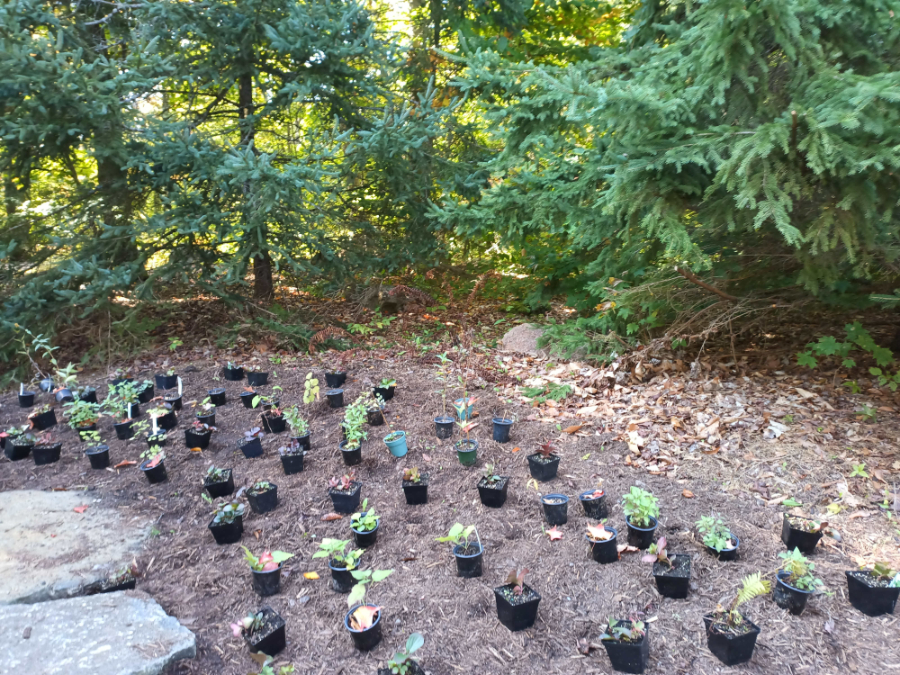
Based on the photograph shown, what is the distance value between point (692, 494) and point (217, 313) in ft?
18.7

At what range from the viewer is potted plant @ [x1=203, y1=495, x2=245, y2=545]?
2.64 m

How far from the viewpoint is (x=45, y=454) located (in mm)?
3732

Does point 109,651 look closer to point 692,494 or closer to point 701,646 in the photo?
point 701,646

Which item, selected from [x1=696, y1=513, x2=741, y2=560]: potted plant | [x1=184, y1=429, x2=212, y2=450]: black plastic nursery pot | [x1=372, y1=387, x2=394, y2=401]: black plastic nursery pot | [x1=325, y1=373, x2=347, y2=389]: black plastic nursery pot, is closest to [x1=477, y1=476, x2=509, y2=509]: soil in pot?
[x1=696, y1=513, x2=741, y2=560]: potted plant

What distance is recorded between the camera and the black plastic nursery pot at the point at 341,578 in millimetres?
2264

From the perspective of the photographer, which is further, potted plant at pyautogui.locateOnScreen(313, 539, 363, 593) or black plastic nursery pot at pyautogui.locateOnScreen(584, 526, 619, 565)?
black plastic nursery pot at pyautogui.locateOnScreen(584, 526, 619, 565)

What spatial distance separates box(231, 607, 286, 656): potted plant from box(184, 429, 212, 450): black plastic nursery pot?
2010 millimetres

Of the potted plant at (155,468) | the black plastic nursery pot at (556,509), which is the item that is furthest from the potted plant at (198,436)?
the black plastic nursery pot at (556,509)

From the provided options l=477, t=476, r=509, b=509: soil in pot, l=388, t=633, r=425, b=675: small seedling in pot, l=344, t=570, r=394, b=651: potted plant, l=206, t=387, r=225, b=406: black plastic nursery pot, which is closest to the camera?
l=388, t=633, r=425, b=675: small seedling in pot

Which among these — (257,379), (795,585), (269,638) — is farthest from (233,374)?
(795,585)

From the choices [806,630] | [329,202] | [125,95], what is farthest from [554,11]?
[806,630]

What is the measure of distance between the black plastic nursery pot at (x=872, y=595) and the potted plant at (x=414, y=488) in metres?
1.94

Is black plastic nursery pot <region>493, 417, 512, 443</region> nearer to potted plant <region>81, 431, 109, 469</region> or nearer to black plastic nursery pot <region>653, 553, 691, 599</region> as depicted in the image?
black plastic nursery pot <region>653, 553, 691, 599</region>

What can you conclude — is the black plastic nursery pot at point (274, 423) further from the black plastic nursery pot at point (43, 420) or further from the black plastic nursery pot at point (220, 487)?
the black plastic nursery pot at point (43, 420)
